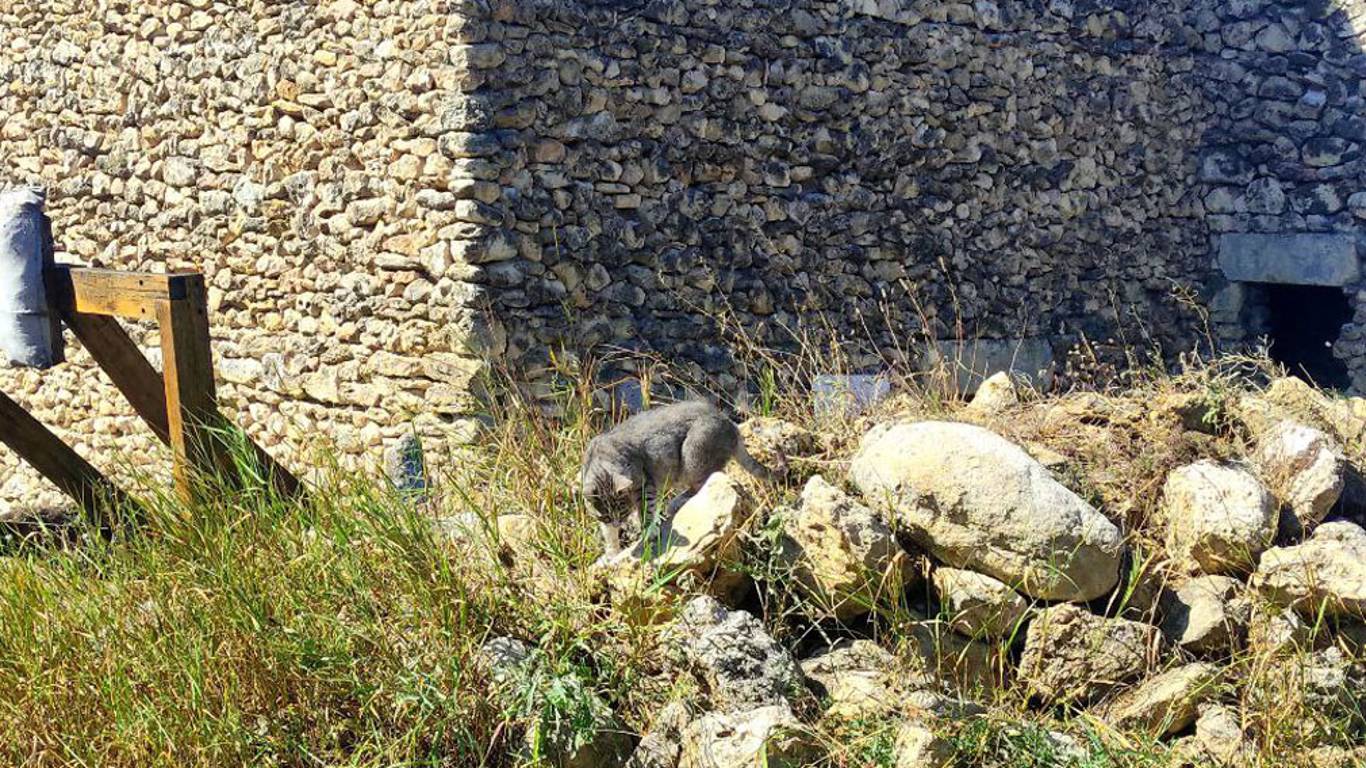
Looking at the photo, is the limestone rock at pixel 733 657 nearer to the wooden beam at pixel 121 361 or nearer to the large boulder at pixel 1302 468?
the large boulder at pixel 1302 468

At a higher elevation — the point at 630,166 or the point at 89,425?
the point at 630,166

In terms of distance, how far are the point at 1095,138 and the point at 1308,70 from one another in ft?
6.35

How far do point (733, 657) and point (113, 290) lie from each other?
104 inches

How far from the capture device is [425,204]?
25.6ft

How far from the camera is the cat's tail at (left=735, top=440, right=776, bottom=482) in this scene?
15.6ft

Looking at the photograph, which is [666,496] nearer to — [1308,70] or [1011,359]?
[1011,359]

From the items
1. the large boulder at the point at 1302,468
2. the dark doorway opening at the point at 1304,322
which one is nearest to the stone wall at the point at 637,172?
the dark doorway opening at the point at 1304,322

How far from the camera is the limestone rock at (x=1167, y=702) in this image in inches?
167

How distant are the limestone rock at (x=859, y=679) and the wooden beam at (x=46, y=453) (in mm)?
2676

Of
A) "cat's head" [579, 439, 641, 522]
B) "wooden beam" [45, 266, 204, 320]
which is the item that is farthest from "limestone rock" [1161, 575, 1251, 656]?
"wooden beam" [45, 266, 204, 320]

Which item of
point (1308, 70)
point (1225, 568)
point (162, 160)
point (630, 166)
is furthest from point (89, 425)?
point (1308, 70)

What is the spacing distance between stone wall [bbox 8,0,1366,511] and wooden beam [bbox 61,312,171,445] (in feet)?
3.25

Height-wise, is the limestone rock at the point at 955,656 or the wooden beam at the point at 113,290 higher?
the wooden beam at the point at 113,290

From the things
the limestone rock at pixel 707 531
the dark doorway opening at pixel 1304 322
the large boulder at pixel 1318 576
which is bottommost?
the dark doorway opening at pixel 1304 322
